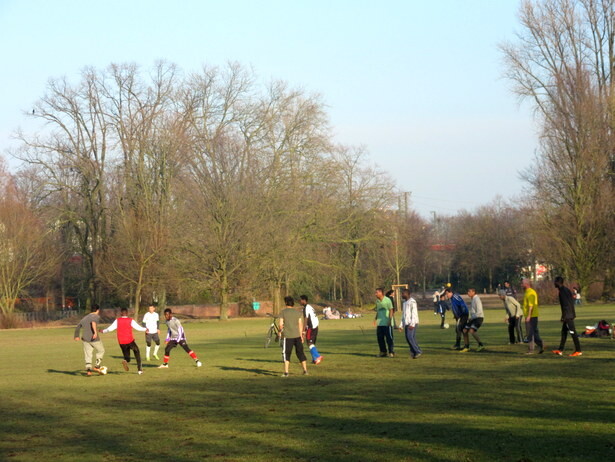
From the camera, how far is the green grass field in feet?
33.2

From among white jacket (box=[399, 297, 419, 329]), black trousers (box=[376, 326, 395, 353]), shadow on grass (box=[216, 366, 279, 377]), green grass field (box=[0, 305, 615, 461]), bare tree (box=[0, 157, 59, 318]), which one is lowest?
green grass field (box=[0, 305, 615, 461])

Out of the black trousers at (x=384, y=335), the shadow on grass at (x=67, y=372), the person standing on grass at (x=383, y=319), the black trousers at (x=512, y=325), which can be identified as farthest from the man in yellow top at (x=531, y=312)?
the shadow on grass at (x=67, y=372)

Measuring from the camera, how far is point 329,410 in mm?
13445

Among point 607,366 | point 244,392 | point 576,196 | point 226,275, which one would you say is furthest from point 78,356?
point 576,196

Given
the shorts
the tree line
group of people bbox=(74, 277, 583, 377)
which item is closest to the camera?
group of people bbox=(74, 277, 583, 377)

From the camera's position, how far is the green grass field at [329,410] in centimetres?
1012

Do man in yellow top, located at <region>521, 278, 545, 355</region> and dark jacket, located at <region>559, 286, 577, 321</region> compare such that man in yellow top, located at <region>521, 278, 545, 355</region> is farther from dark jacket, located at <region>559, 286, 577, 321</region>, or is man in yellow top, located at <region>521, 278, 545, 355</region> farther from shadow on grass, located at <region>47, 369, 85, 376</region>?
shadow on grass, located at <region>47, 369, 85, 376</region>

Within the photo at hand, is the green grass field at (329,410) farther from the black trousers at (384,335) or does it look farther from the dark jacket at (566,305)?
the dark jacket at (566,305)

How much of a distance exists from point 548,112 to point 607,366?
4810 centimetres

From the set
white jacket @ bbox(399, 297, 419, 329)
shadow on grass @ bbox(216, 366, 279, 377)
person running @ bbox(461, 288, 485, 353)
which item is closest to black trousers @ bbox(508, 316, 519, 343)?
person running @ bbox(461, 288, 485, 353)

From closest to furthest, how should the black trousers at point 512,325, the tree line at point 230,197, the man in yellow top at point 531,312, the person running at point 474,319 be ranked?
1. the man in yellow top at point 531,312
2. the person running at point 474,319
3. the black trousers at point 512,325
4. the tree line at point 230,197

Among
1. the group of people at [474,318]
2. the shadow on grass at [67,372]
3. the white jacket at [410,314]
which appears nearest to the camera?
the group of people at [474,318]

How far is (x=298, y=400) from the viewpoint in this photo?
14898 mm

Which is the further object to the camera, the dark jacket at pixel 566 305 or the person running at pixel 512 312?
the person running at pixel 512 312
